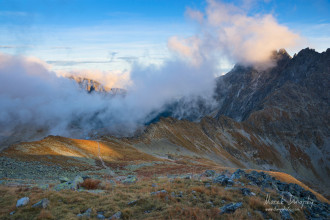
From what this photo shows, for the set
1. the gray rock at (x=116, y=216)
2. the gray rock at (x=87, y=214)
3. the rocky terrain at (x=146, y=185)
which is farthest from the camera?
the rocky terrain at (x=146, y=185)

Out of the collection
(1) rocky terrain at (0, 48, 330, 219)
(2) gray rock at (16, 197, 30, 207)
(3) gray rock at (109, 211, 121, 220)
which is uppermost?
(2) gray rock at (16, 197, 30, 207)

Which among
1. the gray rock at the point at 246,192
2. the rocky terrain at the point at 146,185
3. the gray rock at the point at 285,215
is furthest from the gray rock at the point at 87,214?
the gray rock at the point at 285,215

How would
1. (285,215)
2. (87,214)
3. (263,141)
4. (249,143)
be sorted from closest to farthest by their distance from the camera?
(87,214) → (285,215) → (249,143) → (263,141)

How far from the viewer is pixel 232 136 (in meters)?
157

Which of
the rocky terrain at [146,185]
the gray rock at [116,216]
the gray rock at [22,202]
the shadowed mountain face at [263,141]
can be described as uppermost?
the gray rock at [22,202]

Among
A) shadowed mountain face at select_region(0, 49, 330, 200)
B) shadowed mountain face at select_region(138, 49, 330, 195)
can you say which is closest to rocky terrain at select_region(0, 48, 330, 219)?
shadowed mountain face at select_region(0, 49, 330, 200)

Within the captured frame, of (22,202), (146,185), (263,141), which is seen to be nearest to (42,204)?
(22,202)

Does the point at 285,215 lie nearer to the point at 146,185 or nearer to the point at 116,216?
the point at 116,216

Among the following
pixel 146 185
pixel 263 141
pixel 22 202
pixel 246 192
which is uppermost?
pixel 22 202

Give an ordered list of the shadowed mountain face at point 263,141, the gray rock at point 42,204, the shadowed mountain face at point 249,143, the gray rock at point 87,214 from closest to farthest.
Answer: the gray rock at point 87,214 → the gray rock at point 42,204 → the shadowed mountain face at point 249,143 → the shadowed mountain face at point 263,141

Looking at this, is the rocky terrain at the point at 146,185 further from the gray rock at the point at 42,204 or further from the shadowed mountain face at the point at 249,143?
the shadowed mountain face at the point at 249,143

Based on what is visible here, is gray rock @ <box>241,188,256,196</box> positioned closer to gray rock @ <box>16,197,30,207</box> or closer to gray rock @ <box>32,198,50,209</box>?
gray rock @ <box>32,198,50,209</box>

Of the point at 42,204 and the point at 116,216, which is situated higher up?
the point at 42,204

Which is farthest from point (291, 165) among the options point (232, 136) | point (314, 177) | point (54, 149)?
point (54, 149)
